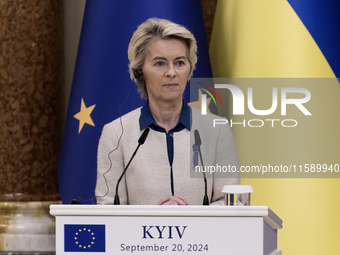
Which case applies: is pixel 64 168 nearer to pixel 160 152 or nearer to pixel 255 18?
pixel 160 152

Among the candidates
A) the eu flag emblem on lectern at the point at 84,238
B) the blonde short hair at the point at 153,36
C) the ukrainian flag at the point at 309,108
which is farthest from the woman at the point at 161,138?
the eu flag emblem on lectern at the point at 84,238

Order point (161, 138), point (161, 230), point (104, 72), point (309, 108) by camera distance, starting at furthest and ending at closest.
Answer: point (104, 72) → point (309, 108) → point (161, 138) → point (161, 230)

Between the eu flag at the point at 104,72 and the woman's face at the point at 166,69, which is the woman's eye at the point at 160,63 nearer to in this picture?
the woman's face at the point at 166,69

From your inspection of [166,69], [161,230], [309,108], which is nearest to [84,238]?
[161,230]

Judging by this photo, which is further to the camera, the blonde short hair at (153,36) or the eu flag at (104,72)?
the eu flag at (104,72)

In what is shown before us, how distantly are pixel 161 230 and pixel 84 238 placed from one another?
0.67 ft

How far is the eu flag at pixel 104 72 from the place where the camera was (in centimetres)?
321

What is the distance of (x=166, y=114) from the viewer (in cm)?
249

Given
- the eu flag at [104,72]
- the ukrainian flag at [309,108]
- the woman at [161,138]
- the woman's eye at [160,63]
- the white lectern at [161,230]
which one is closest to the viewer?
the white lectern at [161,230]

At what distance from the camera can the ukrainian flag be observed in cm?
297

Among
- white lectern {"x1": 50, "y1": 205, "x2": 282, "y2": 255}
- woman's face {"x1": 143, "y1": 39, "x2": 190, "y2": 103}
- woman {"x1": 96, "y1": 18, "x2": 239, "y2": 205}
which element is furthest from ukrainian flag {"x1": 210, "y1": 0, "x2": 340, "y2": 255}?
white lectern {"x1": 50, "y1": 205, "x2": 282, "y2": 255}

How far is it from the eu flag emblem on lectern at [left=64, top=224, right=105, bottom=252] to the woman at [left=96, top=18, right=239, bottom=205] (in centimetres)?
88

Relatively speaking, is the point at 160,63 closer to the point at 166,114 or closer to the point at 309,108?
the point at 166,114

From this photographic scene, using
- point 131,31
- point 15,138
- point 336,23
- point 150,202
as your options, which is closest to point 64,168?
point 15,138
